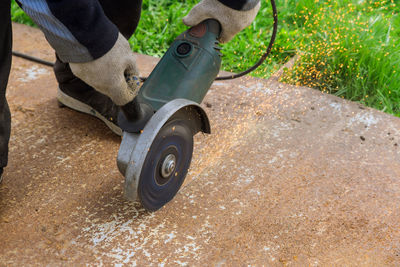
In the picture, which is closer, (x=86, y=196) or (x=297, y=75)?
(x=86, y=196)

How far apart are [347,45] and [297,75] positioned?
0.35 m

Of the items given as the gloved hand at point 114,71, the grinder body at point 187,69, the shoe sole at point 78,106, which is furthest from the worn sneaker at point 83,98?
the gloved hand at point 114,71

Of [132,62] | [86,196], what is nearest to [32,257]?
[86,196]

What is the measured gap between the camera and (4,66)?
163cm

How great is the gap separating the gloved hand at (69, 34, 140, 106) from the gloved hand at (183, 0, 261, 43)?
534mm

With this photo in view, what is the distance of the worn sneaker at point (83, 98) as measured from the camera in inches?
83.7

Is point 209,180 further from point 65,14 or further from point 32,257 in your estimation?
point 65,14

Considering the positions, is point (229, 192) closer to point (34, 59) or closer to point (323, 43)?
point (323, 43)

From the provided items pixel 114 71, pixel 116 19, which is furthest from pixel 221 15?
pixel 114 71

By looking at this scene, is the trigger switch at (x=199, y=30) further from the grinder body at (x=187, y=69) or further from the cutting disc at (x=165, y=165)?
the cutting disc at (x=165, y=165)

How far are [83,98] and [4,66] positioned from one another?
0.59 m

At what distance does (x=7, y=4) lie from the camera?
1.51m

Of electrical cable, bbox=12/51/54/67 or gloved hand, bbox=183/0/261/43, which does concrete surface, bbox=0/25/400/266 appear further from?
gloved hand, bbox=183/0/261/43

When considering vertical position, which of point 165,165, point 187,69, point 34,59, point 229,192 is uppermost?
point 187,69
